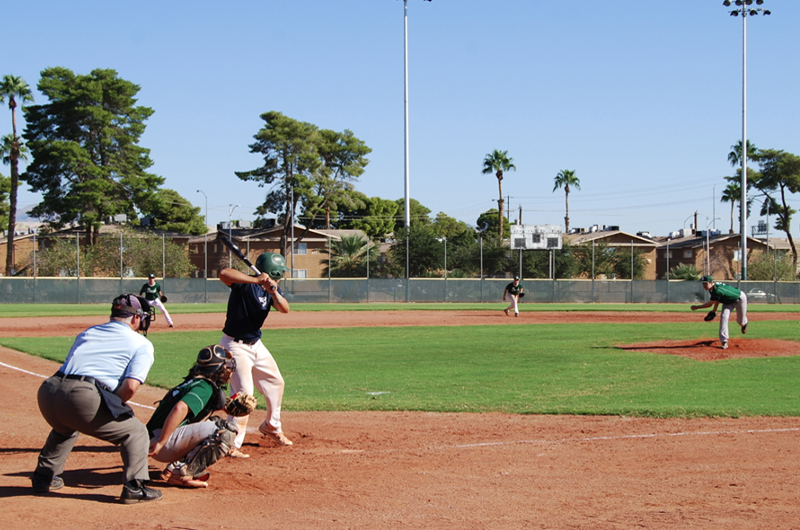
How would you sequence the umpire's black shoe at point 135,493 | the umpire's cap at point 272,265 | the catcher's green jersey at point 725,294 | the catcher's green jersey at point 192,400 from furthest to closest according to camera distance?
the catcher's green jersey at point 725,294
the umpire's cap at point 272,265
the catcher's green jersey at point 192,400
the umpire's black shoe at point 135,493

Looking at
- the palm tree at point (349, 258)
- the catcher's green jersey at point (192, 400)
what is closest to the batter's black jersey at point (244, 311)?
the catcher's green jersey at point (192, 400)

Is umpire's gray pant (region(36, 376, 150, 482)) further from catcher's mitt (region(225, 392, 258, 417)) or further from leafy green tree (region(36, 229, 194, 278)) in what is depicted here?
leafy green tree (region(36, 229, 194, 278))

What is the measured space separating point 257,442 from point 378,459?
4.92ft

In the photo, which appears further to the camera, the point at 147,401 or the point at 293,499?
the point at 147,401

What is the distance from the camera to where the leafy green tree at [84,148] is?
59.1 m

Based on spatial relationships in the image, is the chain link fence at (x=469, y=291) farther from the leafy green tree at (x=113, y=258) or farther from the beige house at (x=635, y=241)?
the beige house at (x=635, y=241)

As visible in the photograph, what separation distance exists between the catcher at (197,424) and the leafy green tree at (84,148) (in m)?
57.3

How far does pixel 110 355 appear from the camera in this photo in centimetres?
558

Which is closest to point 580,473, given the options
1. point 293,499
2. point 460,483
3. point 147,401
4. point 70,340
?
point 460,483

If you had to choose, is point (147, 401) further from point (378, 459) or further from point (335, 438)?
point (378, 459)

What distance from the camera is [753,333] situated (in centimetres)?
2320

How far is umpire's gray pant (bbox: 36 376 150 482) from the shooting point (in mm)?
5414

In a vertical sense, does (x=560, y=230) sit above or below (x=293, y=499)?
above

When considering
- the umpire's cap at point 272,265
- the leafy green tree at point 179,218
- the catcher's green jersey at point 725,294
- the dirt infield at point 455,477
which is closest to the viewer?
the dirt infield at point 455,477
